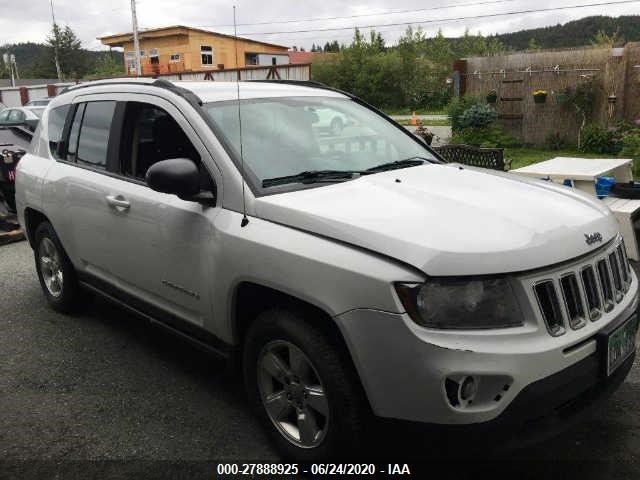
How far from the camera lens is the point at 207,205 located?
3.01m

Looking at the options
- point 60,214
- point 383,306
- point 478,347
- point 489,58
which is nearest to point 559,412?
point 478,347

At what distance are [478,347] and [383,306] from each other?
0.37 m

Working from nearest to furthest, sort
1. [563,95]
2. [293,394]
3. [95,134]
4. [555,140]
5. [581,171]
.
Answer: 1. [293,394]
2. [95,134]
3. [581,171]
4. [563,95]
5. [555,140]

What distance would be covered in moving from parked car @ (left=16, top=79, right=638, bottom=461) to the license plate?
15 mm

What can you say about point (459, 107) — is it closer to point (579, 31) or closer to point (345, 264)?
point (345, 264)

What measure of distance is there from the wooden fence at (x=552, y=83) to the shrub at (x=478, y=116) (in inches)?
28.9

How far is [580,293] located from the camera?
7.95 ft

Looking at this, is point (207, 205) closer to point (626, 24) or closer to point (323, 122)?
point (323, 122)

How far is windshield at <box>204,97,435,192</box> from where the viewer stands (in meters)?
3.08

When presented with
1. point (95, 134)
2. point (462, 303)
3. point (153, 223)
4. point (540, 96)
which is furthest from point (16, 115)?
point (462, 303)

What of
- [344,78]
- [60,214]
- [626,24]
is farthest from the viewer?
[626,24]

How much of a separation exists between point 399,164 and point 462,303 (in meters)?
1.40

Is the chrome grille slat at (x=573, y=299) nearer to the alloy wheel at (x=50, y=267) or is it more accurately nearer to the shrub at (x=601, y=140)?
the alloy wheel at (x=50, y=267)

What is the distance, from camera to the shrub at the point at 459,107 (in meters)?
15.0
